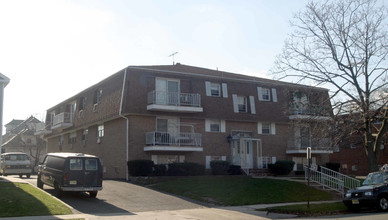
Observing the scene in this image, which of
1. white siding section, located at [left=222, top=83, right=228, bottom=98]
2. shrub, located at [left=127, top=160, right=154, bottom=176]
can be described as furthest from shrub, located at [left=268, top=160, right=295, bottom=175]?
shrub, located at [left=127, top=160, right=154, bottom=176]

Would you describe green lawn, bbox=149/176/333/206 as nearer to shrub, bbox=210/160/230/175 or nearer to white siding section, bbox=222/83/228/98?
shrub, bbox=210/160/230/175

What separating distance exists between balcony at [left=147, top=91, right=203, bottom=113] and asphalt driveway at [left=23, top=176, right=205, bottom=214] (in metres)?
6.88

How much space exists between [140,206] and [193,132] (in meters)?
12.3

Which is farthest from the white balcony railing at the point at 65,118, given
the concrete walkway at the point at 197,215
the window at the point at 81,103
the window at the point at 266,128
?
the concrete walkway at the point at 197,215

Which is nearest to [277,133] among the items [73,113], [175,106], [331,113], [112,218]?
[175,106]

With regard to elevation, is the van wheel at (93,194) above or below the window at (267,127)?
below

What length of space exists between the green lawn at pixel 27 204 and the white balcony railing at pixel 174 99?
37.6ft

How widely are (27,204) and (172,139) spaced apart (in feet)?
44.8

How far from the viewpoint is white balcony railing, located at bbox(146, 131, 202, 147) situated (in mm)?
26953

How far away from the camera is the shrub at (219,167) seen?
92.8 ft

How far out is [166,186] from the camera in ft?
73.9

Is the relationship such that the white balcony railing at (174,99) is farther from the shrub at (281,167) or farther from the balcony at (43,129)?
the balcony at (43,129)

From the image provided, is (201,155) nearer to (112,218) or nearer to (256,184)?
(256,184)

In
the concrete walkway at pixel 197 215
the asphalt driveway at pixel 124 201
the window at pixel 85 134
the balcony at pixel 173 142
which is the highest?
the window at pixel 85 134
